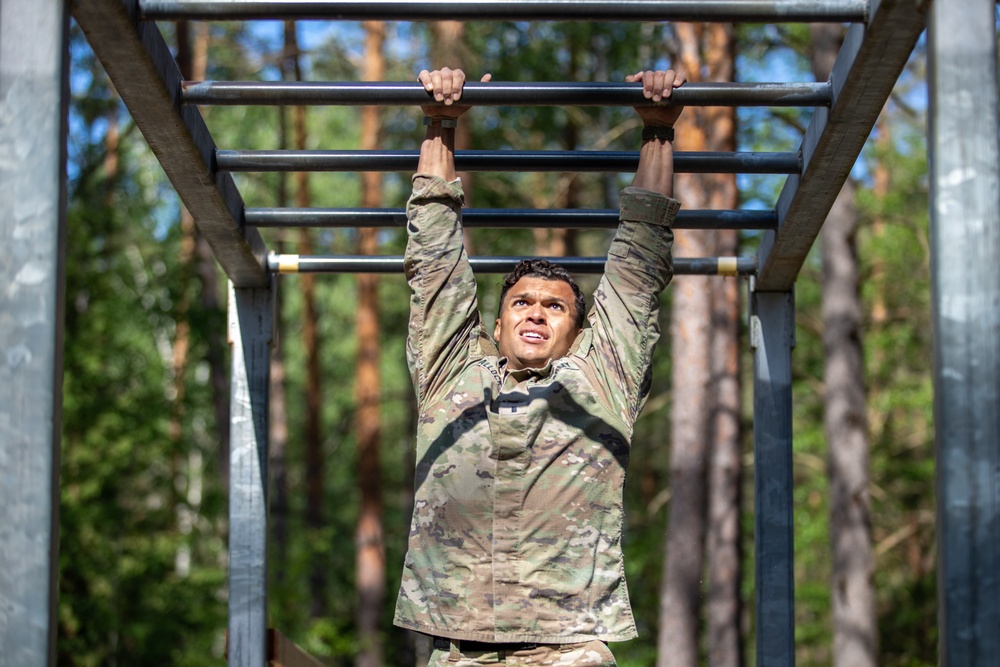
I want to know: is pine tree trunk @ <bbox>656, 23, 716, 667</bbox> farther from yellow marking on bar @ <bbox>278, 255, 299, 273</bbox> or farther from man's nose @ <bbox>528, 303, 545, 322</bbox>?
man's nose @ <bbox>528, 303, 545, 322</bbox>

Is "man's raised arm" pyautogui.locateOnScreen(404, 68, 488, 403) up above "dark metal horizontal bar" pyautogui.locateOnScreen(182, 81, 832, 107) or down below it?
below

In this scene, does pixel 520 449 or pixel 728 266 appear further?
pixel 728 266

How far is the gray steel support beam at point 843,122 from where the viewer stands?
197cm

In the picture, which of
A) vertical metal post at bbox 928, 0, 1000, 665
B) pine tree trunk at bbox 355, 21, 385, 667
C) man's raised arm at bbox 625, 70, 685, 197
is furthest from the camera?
pine tree trunk at bbox 355, 21, 385, 667

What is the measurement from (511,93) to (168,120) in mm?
668

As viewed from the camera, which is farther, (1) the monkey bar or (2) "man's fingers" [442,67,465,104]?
(2) "man's fingers" [442,67,465,104]

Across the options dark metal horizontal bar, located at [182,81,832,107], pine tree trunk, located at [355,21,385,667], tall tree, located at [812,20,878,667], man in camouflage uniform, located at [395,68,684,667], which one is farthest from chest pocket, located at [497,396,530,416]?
pine tree trunk, located at [355,21,385,667]

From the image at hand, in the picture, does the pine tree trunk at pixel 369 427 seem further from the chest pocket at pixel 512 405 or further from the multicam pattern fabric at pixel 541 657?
the multicam pattern fabric at pixel 541 657

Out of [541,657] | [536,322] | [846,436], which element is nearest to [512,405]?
[536,322]

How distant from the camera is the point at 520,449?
2514mm

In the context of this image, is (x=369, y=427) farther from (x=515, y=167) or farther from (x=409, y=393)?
(x=515, y=167)

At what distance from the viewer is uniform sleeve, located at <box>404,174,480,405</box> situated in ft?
8.63

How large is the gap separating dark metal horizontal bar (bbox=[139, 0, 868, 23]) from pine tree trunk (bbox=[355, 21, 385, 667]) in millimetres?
11847

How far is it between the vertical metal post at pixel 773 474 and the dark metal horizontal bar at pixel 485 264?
124 mm
